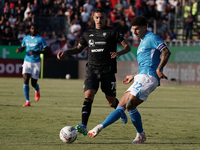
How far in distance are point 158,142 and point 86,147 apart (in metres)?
1.23

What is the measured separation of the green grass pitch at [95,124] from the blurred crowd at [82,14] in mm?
11360

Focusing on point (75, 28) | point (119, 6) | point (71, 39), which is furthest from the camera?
point (119, 6)

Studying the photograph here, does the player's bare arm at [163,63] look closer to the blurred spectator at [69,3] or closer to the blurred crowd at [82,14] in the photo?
the blurred crowd at [82,14]

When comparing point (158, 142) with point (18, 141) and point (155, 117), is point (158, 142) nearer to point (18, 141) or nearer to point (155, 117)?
point (18, 141)

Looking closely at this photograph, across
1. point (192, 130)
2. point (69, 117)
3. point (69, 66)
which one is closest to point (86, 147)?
point (192, 130)

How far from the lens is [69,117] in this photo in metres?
9.48

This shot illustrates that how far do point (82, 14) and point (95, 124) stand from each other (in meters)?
18.3

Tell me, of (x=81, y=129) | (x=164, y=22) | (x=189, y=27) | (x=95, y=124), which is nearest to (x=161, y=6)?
(x=164, y=22)

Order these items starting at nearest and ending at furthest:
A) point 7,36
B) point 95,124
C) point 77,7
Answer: point 95,124, point 7,36, point 77,7

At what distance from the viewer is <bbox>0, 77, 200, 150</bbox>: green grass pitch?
6.29 m

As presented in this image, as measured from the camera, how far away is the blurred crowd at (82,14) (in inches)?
978

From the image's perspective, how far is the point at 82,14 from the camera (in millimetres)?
26094

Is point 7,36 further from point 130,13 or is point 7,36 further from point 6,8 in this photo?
point 130,13

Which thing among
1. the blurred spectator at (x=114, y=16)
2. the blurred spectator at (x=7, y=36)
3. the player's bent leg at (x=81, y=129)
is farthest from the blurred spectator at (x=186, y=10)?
the player's bent leg at (x=81, y=129)
